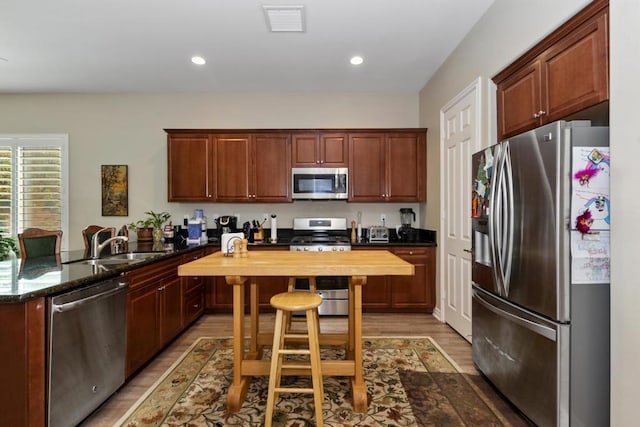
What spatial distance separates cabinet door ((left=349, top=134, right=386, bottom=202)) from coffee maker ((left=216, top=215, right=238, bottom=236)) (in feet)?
5.37

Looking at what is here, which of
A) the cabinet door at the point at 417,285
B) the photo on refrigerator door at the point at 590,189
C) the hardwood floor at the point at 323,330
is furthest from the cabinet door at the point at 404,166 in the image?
the photo on refrigerator door at the point at 590,189

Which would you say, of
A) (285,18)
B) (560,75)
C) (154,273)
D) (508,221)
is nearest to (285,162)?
(285,18)

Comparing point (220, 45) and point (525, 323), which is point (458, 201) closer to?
point (525, 323)

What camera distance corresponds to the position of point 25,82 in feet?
13.2

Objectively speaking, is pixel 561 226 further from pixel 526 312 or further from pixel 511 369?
pixel 511 369

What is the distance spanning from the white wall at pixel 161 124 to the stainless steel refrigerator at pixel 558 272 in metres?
2.68

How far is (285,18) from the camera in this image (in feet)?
8.82

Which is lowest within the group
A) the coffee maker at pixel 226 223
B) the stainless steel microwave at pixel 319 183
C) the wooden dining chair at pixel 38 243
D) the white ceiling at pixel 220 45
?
the wooden dining chair at pixel 38 243

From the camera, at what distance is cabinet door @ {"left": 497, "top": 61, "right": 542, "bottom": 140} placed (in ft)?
6.79

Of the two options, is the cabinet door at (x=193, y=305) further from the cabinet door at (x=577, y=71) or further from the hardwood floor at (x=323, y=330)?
the cabinet door at (x=577, y=71)

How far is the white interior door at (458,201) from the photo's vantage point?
2996mm

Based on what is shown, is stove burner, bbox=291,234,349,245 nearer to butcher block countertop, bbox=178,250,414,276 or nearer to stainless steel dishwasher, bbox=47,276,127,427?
butcher block countertop, bbox=178,250,414,276

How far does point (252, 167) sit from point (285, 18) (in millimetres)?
1888

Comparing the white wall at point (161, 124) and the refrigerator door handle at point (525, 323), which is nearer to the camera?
the refrigerator door handle at point (525, 323)
